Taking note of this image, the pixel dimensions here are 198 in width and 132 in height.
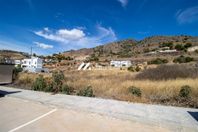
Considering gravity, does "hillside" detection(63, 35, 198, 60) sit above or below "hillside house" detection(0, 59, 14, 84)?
above

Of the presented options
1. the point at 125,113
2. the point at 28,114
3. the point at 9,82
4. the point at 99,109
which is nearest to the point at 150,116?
the point at 125,113

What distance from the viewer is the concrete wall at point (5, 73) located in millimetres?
15844

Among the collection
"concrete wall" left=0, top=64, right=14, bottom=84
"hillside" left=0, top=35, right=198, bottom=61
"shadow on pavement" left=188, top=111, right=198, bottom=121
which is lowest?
"shadow on pavement" left=188, top=111, right=198, bottom=121

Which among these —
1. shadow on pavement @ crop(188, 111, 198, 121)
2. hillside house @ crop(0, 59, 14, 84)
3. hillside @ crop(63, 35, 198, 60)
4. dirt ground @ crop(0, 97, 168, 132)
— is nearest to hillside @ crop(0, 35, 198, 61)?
hillside @ crop(63, 35, 198, 60)

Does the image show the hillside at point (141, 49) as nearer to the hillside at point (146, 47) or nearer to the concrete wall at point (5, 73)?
the hillside at point (146, 47)

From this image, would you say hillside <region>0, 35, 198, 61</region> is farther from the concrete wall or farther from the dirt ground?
the dirt ground

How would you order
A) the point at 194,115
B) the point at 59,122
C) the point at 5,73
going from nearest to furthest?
the point at 59,122
the point at 194,115
the point at 5,73

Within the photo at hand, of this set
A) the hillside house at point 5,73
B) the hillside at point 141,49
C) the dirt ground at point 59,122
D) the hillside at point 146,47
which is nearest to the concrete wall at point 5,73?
the hillside house at point 5,73

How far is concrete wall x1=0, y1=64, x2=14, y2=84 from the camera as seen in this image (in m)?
15.8

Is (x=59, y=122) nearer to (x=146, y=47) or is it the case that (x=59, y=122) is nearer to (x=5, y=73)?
(x=5, y=73)

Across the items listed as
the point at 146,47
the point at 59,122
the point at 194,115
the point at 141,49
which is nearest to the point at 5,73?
the point at 59,122

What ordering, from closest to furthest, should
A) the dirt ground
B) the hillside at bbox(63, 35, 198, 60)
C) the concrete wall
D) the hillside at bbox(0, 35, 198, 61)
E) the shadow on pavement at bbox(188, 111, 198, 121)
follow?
the dirt ground, the shadow on pavement at bbox(188, 111, 198, 121), the concrete wall, the hillside at bbox(0, 35, 198, 61), the hillside at bbox(63, 35, 198, 60)

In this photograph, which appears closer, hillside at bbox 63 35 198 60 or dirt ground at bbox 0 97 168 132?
dirt ground at bbox 0 97 168 132

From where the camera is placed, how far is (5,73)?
16.1m
